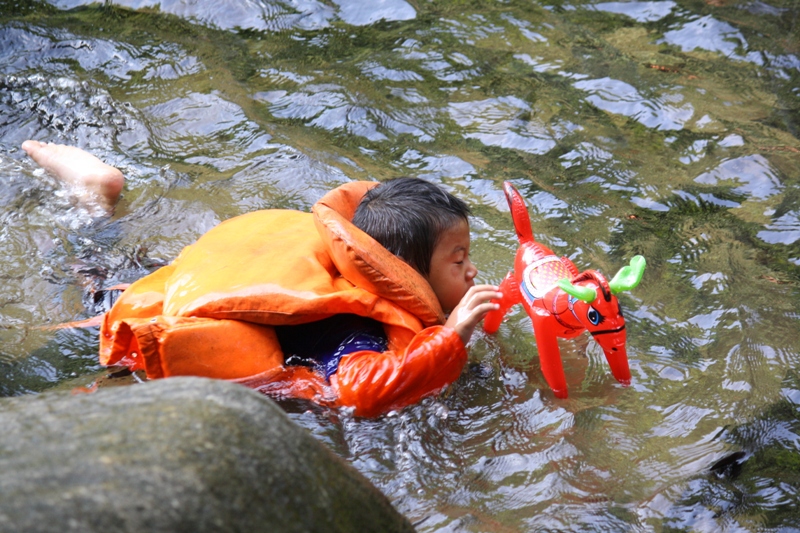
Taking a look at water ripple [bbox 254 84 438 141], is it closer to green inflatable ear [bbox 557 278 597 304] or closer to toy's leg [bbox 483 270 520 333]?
toy's leg [bbox 483 270 520 333]

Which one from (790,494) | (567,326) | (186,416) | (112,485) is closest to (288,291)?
(567,326)

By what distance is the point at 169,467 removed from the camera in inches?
52.1

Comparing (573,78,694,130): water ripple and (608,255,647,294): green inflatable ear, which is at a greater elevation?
(608,255,647,294): green inflatable ear

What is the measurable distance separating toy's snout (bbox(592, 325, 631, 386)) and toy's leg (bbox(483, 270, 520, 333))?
0.44 metres

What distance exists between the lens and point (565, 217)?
13.5ft

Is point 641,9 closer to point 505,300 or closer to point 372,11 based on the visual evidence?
point 372,11

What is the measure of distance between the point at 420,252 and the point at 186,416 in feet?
5.77

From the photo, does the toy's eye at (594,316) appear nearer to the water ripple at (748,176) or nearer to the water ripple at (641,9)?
the water ripple at (748,176)

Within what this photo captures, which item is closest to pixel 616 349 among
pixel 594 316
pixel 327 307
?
pixel 594 316

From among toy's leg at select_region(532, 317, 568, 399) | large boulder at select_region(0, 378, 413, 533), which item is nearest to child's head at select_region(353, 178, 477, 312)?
toy's leg at select_region(532, 317, 568, 399)

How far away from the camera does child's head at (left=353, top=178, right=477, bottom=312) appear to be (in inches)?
121

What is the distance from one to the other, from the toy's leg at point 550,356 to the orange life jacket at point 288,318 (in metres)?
0.30

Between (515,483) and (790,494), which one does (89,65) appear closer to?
(515,483)

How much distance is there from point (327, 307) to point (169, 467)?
1.57m
